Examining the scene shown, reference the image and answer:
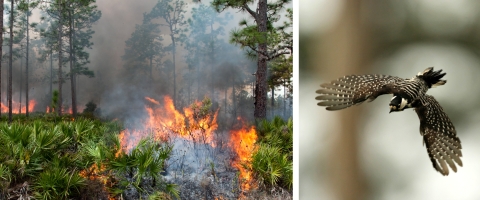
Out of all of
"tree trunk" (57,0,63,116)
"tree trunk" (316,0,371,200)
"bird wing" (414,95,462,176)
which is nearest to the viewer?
"bird wing" (414,95,462,176)

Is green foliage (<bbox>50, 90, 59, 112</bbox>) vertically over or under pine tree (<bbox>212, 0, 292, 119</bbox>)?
under

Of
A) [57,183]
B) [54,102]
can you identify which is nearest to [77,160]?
[57,183]

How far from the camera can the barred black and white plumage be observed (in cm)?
135

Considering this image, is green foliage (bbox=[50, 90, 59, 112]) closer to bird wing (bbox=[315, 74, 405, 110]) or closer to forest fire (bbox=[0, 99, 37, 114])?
forest fire (bbox=[0, 99, 37, 114])

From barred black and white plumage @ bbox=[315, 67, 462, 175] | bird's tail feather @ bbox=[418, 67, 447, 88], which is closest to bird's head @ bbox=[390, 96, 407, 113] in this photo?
barred black and white plumage @ bbox=[315, 67, 462, 175]

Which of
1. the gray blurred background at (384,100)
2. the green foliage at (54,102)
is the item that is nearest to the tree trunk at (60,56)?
the green foliage at (54,102)

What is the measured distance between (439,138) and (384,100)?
24 centimetres

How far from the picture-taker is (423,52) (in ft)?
4.55

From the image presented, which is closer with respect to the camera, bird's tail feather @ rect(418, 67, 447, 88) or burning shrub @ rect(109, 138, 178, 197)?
bird's tail feather @ rect(418, 67, 447, 88)

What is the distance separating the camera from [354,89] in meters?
1.43

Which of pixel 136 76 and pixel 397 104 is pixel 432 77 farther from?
pixel 136 76

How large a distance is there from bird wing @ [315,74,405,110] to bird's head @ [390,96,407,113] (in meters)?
0.03

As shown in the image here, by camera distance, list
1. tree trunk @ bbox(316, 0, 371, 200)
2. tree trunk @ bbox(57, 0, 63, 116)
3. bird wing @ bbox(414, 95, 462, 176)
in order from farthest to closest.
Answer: tree trunk @ bbox(57, 0, 63, 116) → tree trunk @ bbox(316, 0, 371, 200) → bird wing @ bbox(414, 95, 462, 176)

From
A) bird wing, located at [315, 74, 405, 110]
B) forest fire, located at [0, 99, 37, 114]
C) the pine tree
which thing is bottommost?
forest fire, located at [0, 99, 37, 114]
